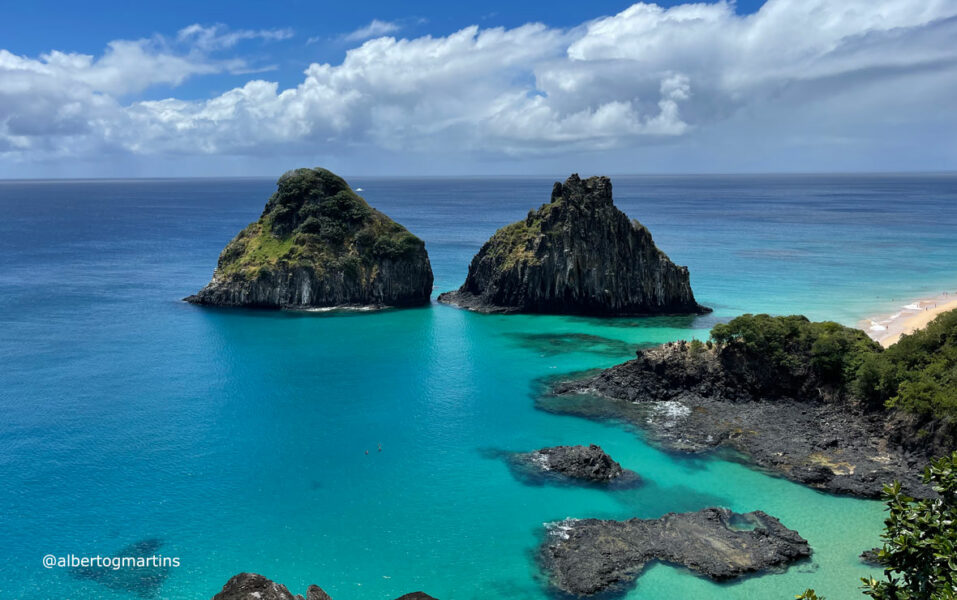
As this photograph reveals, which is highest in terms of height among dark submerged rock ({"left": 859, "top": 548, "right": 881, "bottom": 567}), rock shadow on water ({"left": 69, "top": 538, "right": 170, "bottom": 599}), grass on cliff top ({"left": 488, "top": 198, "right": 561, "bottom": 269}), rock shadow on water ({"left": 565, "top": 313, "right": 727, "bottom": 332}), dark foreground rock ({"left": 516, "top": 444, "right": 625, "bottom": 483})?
grass on cliff top ({"left": 488, "top": 198, "right": 561, "bottom": 269})

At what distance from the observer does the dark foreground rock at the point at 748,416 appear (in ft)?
146

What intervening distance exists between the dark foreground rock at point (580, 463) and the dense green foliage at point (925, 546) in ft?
78.5

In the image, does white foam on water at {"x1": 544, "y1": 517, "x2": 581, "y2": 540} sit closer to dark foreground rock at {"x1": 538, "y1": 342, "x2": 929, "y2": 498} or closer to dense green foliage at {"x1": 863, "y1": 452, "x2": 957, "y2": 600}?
dark foreground rock at {"x1": 538, "y1": 342, "x2": 929, "y2": 498}

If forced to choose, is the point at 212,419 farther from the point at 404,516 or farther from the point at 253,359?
the point at 404,516

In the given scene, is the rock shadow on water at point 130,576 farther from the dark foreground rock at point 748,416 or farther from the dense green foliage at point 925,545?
the dark foreground rock at point 748,416

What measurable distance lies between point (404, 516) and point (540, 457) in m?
12.3

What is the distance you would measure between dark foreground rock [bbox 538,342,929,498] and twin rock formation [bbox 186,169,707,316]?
3221 centimetres

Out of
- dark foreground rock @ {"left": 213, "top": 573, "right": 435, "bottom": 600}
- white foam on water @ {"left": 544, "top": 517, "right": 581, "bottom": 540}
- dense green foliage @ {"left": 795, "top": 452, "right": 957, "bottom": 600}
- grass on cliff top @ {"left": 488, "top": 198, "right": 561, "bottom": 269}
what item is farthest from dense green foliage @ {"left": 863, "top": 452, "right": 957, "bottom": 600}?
grass on cliff top @ {"left": 488, "top": 198, "right": 561, "bottom": 269}

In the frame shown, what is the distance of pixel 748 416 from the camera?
177 ft

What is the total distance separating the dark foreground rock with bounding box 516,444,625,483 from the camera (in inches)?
1762

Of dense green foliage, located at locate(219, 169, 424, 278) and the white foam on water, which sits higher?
dense green foliage, located at locate(219, 169, 424, 278)

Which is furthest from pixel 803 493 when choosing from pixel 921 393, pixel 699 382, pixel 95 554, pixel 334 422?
pixel 95 554

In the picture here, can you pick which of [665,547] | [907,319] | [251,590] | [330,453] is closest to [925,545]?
[665,547]

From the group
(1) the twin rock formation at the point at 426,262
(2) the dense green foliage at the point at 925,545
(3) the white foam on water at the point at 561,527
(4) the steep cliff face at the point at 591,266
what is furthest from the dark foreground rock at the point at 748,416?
(1) the twin rock formation at the point at 426,262
